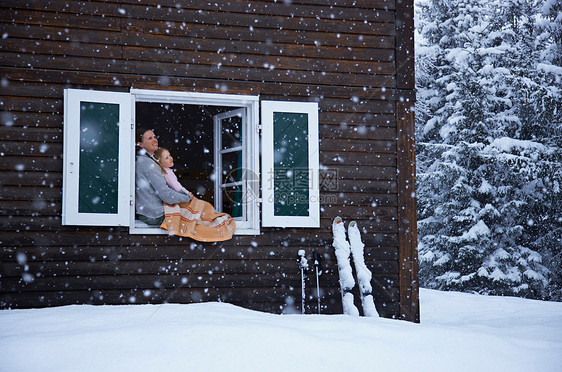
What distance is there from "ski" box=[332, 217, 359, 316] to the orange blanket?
1.03 metres

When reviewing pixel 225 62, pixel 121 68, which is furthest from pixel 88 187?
Answer: pixel 225 62

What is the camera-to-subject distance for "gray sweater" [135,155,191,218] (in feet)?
19.0

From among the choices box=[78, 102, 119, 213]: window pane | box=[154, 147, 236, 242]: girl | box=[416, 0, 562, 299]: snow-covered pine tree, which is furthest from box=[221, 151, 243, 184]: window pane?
box=[416, 0, 562, 299]: snow-covered pine tree

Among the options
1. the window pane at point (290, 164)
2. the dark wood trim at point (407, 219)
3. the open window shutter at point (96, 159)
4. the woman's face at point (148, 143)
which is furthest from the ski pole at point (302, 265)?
the woman's face at point (148, 143)

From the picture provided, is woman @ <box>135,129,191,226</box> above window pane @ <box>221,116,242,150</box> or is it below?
below

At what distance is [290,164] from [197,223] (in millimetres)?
1076

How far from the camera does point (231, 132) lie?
6.78 m

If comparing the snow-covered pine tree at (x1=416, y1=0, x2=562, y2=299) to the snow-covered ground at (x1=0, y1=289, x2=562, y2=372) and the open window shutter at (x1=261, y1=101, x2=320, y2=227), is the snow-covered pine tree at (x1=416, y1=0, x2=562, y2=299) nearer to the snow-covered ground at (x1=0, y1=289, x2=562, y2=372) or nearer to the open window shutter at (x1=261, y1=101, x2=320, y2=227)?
the open window shutter at (x1=261, y1=101, x2=320, y2=227)

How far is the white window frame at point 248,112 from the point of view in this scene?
5.73m

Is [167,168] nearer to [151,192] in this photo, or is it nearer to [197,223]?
[151,192]

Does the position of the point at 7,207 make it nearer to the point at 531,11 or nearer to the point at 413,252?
the point at 413,252

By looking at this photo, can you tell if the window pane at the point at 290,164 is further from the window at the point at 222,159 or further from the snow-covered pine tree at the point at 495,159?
the snow-covered pine tree at the point at 495,159

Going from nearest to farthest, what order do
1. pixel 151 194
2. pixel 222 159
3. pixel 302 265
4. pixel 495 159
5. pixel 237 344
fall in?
1. pixel 237 344
2. pixel 302 265
3. pixel 151 194
4. pixel 222 159
5. pixel 495 159

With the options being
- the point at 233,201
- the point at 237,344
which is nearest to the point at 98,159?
the point at 233,201
